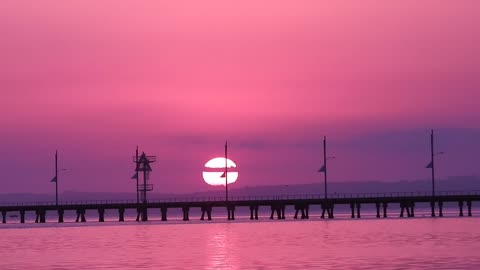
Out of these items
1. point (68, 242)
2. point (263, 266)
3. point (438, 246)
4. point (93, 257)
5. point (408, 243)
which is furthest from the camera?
point (68, 242)

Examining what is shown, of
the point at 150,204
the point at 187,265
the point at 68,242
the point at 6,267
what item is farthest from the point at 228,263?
the point at 150,204

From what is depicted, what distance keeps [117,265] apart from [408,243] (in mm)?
25462

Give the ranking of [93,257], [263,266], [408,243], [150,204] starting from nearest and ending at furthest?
[263,266], [93,257], [408,243], [150,204]

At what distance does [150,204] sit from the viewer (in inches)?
5950

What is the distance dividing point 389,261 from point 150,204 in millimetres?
91446

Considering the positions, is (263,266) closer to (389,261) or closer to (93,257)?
(389,261)

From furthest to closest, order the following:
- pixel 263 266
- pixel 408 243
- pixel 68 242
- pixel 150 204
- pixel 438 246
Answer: pixel 150 204
pixel 68 242
pixel 408 243
pixel 438 246
pixel 263 266

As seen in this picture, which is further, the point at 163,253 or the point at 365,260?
the point at 163,253

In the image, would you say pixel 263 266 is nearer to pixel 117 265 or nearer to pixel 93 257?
pixel 117 265

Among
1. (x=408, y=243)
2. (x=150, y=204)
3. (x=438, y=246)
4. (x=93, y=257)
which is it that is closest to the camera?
(x=93, y=257)

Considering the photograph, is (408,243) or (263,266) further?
(408,243)

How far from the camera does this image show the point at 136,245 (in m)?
83.6

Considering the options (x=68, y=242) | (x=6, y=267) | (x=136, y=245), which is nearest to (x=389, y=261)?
(x=6, y=267)

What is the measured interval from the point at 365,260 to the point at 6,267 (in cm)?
1854
